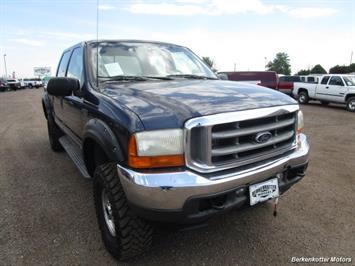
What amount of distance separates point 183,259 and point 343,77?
52.7 ft

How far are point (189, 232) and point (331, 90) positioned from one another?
15.6 meters

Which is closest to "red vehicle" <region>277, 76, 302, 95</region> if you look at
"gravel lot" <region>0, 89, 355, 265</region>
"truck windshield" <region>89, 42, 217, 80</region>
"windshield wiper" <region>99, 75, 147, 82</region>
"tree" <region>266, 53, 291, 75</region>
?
"gravel lot" <region>0, 89, 355, 265</region>

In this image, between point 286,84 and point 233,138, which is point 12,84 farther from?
point 233,138

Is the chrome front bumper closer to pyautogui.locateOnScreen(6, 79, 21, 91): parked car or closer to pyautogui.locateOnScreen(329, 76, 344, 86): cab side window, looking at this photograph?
pyautogui.locateOnScreen(329, 76, 344, 86): cab side window

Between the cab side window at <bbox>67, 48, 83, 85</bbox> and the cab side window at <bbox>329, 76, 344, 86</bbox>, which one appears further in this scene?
the cab side window at <bbox>329, 76, 344, 86</bbox>

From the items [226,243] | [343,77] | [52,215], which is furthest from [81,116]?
[343,77]

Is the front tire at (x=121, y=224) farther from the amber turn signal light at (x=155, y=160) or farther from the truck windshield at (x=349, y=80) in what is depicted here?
the truck windshield at (x=349, y=80)

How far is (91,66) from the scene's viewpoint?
358 centimetres

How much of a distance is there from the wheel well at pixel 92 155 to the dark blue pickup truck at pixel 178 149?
0.01 metres

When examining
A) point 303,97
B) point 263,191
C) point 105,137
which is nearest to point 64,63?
point 105,137

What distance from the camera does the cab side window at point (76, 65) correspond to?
3832mm

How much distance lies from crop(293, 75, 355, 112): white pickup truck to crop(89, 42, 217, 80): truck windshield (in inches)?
536

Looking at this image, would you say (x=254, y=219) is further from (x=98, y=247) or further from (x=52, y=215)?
(x=52, y=215)

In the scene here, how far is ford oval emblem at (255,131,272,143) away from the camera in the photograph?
259 cm
